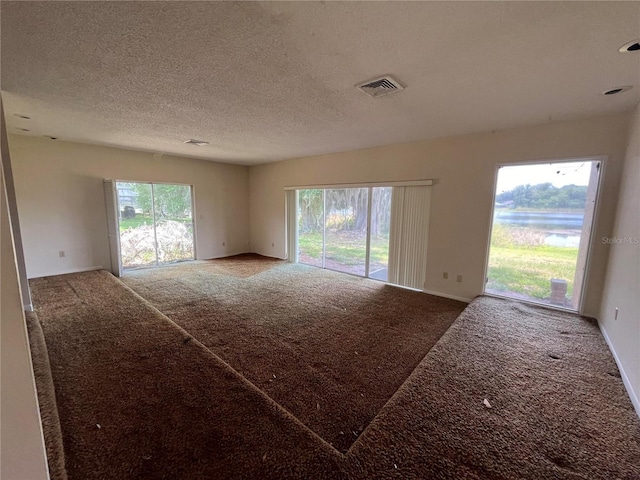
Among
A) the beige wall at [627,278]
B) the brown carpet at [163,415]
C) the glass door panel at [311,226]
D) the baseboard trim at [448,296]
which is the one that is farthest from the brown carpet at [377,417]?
the glass door panel at [311,226]

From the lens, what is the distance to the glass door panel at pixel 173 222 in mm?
5831

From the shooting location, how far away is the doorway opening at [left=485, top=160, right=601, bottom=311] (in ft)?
10.5

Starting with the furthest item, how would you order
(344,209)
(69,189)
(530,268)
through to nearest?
(344,209)
(69,189)
(530,268)

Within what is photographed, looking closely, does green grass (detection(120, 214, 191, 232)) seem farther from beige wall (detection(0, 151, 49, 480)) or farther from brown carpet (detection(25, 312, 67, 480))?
beige wall (detection(0, 151, 49, 480))

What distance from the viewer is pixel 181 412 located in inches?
67.4

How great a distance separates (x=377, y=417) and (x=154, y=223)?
589 centimetres

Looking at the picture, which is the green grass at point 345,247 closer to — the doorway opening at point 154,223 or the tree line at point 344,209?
the tree line at point 344,209

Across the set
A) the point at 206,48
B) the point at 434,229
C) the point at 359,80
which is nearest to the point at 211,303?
the point at 206,48

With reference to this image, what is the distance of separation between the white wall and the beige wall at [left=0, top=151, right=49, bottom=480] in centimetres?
431

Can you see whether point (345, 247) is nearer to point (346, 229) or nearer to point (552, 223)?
point (346, 229)

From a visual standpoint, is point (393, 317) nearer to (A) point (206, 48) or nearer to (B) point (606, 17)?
(B) point (606, 17)

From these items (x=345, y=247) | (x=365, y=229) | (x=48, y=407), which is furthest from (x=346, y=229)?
(x=48, y=407)

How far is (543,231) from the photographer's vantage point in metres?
3.46

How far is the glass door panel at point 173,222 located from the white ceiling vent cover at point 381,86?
518cm
